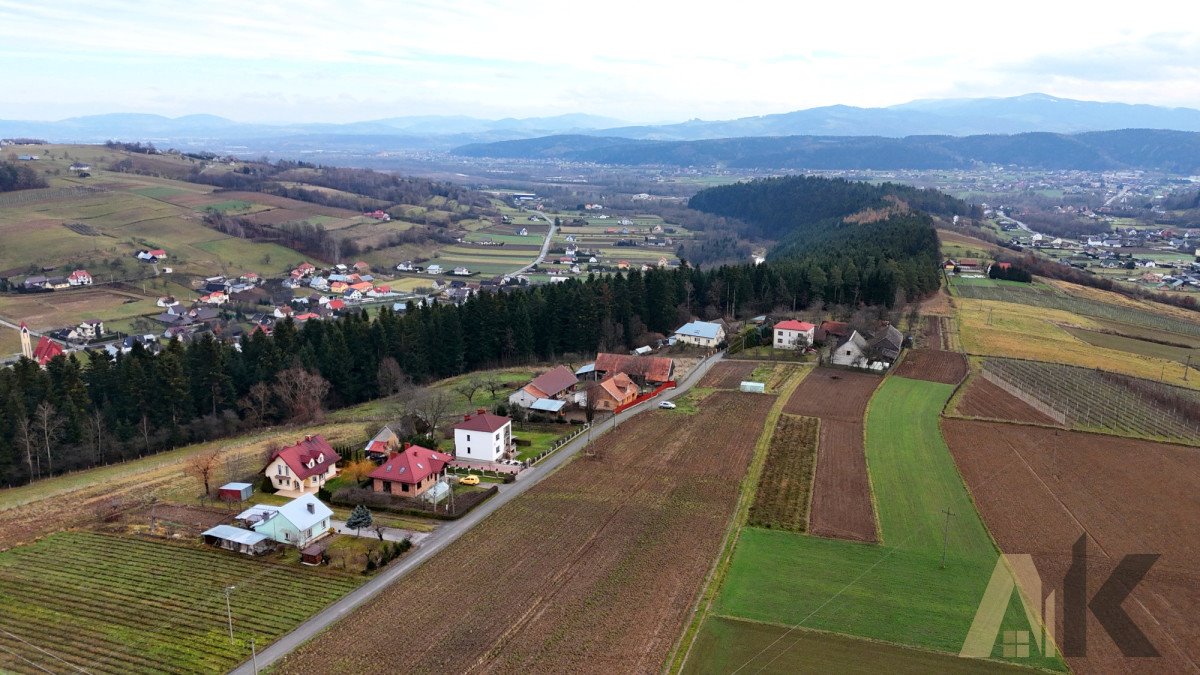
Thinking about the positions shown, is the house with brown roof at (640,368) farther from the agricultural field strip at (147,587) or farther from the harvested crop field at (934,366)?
the agricultural field strip at (147,587)

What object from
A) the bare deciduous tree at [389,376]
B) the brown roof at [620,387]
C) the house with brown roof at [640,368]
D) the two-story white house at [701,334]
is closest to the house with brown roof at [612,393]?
the brown roof at [620,387]

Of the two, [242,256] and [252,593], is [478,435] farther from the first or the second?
[242,256]

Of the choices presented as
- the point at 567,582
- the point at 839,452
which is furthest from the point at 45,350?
the point at 839,452

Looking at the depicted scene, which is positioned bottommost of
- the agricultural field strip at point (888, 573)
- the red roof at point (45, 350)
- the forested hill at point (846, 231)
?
the red roof at point (45, 350)

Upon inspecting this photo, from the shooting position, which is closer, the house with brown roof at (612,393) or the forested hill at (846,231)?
the house with brown roof at (612,393)

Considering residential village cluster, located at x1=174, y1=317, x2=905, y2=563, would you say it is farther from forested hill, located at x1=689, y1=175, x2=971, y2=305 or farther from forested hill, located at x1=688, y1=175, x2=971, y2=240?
forested hill, located at x1=688, y1=175, x2=971, y2=240

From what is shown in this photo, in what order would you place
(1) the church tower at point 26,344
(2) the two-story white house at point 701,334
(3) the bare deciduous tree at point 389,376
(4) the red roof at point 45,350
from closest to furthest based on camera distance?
(3) the bare deciduous tree at point 389,376 < (4) the red roof at point 45,350 < (2) the two-story white house at point 701,334 < (1) the church tower at point 26,344
